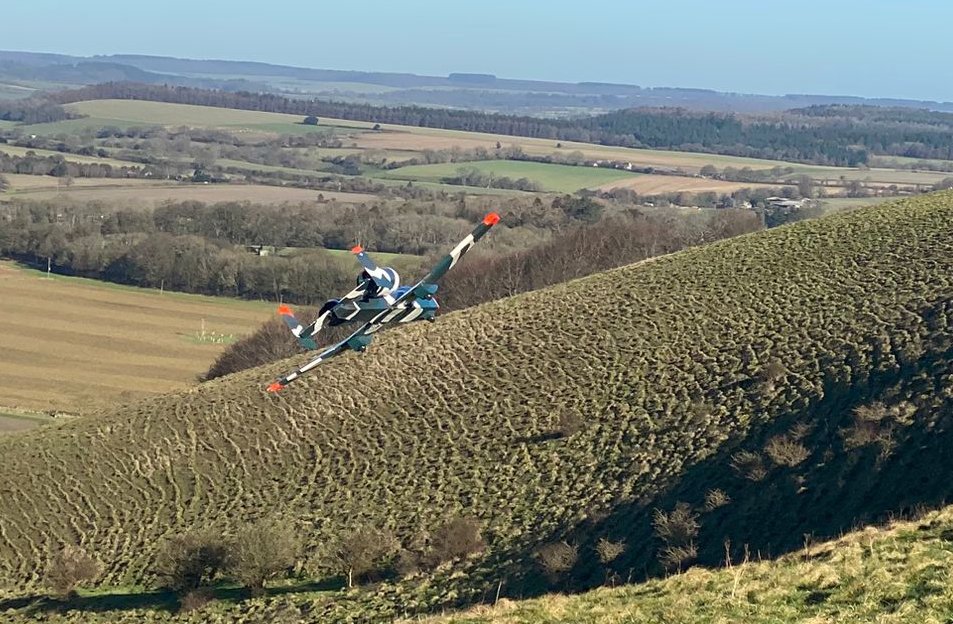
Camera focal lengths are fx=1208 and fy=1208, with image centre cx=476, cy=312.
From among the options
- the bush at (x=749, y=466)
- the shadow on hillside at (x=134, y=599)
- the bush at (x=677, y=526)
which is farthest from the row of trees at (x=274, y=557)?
the bush at (x=749, y=466)

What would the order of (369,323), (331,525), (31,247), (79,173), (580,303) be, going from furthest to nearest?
(79,173), (31,247), (580,303), (331,525), (369,323)

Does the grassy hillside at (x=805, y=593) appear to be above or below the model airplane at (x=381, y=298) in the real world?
below

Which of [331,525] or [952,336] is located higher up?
[952,336]

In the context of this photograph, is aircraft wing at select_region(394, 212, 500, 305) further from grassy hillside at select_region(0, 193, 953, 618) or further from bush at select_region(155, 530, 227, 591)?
bush at select_region(155, 530, 227, 591)

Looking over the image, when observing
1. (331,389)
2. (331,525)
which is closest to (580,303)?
(331,389)

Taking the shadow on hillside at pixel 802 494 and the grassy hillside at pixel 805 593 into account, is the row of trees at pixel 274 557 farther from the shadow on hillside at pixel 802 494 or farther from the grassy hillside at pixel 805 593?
the grassy hillside at pixel 805 593

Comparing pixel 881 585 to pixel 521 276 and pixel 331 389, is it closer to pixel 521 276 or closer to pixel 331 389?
pixel 331 389
